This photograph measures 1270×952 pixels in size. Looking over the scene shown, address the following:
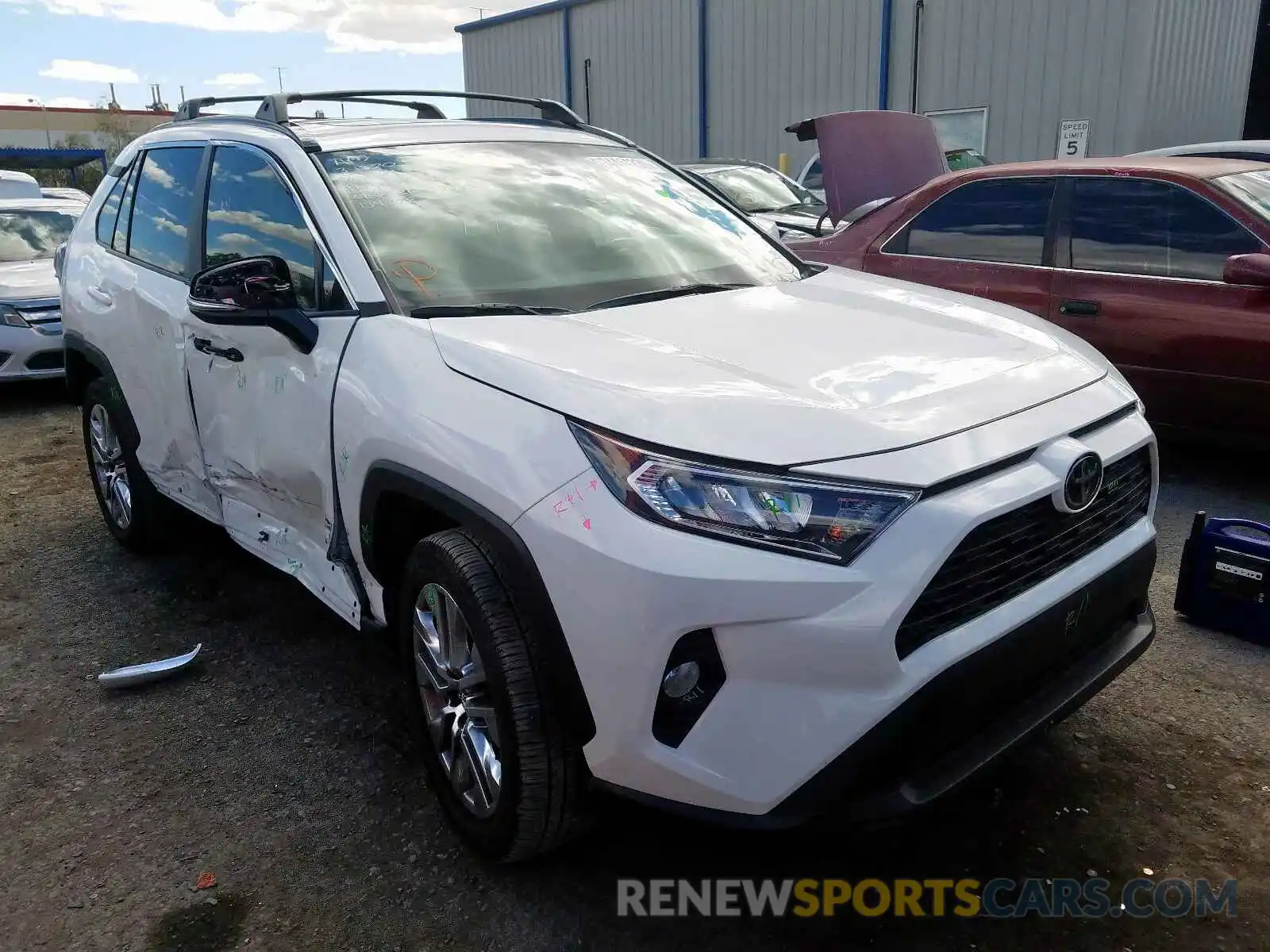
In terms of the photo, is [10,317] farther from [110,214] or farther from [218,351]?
[218,351]

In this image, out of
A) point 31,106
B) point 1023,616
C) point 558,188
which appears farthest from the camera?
point 31,106

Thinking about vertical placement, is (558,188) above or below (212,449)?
above

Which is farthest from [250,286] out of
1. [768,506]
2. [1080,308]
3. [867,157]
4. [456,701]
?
[867,157]

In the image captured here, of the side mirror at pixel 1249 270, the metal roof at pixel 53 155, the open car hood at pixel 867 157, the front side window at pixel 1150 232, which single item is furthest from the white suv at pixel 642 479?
the metal roof at pixel 53 155

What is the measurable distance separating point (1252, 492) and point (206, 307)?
4.56 m

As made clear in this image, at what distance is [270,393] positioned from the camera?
2.97 meters

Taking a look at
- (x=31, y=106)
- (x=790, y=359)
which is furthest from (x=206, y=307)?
(x=31, y=106)

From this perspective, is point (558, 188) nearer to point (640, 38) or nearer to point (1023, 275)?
point (1023, 275)

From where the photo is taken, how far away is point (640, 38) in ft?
63.7

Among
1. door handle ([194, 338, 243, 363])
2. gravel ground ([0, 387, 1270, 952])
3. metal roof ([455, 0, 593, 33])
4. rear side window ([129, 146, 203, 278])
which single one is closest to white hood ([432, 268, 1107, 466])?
gravel ground ([0, 387, 1270, 952])

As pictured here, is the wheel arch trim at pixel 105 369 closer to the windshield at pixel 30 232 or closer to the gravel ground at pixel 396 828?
the gravel ground at pixel 396 828

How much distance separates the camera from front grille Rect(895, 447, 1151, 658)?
1.90 m

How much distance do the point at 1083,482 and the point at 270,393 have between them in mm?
2159

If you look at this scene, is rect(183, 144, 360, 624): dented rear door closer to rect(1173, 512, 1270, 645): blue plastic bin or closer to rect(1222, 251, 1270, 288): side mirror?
rect(1173, 512, 1270, 645): blue plastic bin
